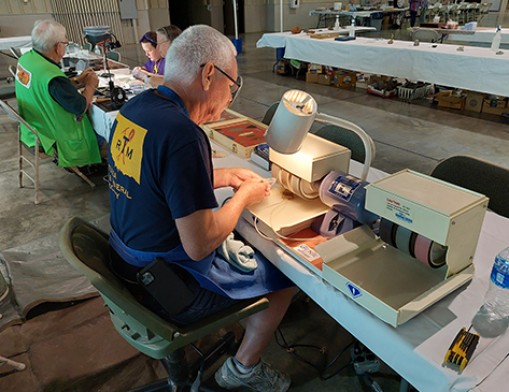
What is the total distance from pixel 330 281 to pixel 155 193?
19.7 inches

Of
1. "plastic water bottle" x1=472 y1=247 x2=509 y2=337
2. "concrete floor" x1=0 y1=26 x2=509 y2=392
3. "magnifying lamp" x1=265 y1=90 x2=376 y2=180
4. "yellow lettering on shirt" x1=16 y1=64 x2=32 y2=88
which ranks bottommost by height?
"concrete floor" x1=0 y1=26 x2=509 y2=392

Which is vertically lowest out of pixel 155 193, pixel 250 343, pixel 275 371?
pixel 275 371

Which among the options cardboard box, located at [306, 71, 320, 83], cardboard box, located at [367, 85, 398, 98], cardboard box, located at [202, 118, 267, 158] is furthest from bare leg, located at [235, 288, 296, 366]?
cardboard box, located at [306, 71, 320, 83]

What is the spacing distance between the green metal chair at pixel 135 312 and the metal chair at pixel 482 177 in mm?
920

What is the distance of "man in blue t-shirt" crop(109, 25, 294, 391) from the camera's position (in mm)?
987

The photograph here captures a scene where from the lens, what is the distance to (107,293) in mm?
977

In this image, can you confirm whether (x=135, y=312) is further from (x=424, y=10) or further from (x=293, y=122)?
(x=424, y=10)

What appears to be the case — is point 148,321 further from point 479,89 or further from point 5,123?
point 5,123

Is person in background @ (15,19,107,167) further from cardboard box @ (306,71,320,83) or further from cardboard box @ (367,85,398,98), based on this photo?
cardboard box @ (306,71,320,83)

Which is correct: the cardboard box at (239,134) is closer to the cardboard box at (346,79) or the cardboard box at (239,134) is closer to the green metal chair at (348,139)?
the green metal chair at (348,139)

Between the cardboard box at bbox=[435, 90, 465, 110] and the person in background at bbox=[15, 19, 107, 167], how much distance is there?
4.29 meters

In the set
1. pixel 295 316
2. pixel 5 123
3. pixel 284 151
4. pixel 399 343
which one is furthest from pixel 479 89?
pixel 5 123

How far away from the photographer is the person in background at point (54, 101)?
248cm

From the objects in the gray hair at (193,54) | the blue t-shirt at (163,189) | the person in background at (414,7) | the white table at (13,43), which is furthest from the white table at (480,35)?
the white table at (13,43)
